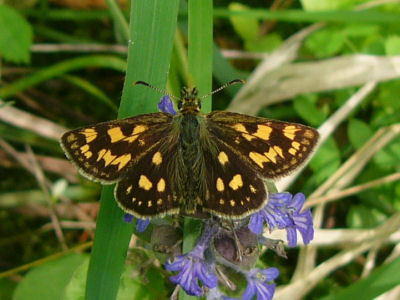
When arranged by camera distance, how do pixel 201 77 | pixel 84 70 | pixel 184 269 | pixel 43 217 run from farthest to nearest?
pixel 84 70, pixel 43 217, pixel 201 77, pixel 184 269

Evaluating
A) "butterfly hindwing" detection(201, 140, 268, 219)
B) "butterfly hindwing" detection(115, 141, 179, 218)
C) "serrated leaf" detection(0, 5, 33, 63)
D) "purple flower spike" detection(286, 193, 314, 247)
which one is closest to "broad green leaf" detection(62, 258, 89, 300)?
"butterfly hindwing" detection(115, 141, 179, 218)

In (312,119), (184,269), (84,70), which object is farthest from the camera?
(84,70)

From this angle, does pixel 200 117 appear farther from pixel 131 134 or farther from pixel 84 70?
pixel 84 70

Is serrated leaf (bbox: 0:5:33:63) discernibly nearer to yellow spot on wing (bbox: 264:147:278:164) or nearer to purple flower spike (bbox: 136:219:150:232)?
purple flower spike (bbox: 136:219:150:232)

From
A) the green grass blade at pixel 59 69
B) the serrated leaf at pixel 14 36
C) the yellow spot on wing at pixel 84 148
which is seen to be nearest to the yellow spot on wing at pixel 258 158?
the yellow spot on wing at pixel 84 148

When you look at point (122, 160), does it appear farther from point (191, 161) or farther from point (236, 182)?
point (236, 182)

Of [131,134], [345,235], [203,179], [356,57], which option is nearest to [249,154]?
[203,179]

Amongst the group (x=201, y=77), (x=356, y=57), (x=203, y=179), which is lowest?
(x=203, y=179)
